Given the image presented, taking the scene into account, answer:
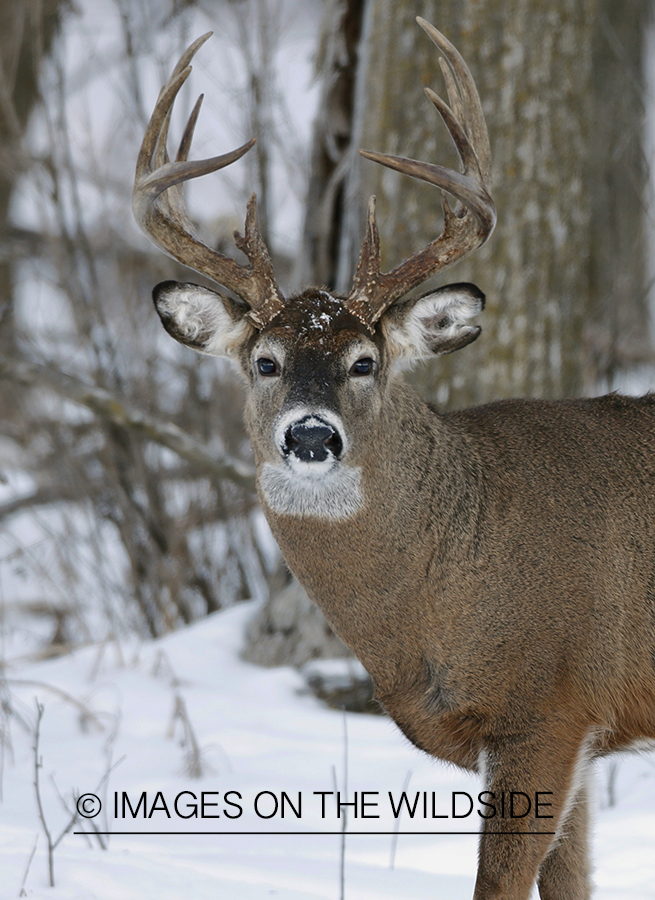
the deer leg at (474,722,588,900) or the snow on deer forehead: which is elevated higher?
the snow on deer forehead

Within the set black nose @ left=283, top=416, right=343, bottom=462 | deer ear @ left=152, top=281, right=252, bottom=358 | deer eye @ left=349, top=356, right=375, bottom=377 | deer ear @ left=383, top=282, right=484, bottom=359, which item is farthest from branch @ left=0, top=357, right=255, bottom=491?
black nose @ left=283, top=416, right=343, bottom=462

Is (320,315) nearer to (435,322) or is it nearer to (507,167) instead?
(435,322)

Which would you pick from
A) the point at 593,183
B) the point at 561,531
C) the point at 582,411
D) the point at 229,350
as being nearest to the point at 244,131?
the point at 229,350

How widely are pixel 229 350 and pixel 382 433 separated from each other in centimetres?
76

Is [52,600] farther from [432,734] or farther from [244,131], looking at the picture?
[432,734]

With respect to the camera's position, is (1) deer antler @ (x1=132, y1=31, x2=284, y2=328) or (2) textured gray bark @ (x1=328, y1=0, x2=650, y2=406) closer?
(1) deer antler @ (x1=132, y1=31, x2=284, y2=328)

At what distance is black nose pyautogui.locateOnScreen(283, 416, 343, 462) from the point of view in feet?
12.5

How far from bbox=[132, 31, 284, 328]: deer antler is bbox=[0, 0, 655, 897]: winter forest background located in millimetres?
A: 2046

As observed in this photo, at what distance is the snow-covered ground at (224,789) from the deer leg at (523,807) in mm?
390

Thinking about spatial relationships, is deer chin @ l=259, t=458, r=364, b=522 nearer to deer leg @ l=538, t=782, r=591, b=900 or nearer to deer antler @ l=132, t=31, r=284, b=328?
deer antler @ l=132, t=31, r=284, b=328

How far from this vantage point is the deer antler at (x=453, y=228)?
4.07 meters

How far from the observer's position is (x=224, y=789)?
5117 millimetres

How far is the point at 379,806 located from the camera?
16.5ft

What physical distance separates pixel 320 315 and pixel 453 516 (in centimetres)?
88
